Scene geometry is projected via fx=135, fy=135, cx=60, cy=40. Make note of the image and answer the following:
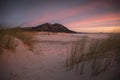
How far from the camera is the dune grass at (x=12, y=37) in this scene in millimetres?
1125

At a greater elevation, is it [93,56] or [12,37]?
[12,37]

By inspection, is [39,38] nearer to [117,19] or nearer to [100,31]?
[100,31]

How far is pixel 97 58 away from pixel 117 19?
45cm

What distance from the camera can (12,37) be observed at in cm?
114

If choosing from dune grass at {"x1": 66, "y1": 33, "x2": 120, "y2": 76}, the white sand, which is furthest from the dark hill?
dune grass at {"x1": 66, "y1": 33, "x2": 120, "y2": 76}

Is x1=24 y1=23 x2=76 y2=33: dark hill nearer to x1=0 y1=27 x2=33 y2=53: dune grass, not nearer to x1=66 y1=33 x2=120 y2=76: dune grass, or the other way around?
x1=0 y1=27 x2=33 y2=53: dune grass

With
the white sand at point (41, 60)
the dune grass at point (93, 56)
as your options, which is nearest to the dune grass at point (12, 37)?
the white sand at point (41, 60)

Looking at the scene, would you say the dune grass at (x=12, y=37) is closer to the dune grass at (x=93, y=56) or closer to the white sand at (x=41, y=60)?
the white sand at (x=41, y=60)

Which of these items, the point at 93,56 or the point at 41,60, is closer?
the point at 41,60

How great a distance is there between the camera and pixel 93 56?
48.4 inches

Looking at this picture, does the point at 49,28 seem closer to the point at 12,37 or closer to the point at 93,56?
the point at 12,37

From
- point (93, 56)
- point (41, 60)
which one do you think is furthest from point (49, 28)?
point (93, 56)

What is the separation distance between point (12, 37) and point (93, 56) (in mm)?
733

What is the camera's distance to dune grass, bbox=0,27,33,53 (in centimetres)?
112
